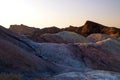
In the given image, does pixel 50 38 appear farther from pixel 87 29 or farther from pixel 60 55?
pixel 87 29

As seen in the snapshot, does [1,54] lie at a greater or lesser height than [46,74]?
greater

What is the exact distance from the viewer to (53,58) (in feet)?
79.7

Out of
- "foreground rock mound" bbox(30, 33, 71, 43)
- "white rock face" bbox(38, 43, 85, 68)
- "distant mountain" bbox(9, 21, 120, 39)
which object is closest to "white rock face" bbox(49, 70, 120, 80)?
"white rock face" bbox(38, 43, 85, 68)

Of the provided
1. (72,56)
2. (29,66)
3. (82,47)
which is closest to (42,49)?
(72,56)

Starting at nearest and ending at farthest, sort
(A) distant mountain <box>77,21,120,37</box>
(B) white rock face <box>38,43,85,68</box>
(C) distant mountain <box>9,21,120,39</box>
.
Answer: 1. (B) white rock face <box>38,43,85,68</box>
2. (C) distant mountain <box>9,21,120,39</box>
3. (A) distant mountain <box>77,21,120,37</box>

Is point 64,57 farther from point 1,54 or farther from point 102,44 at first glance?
point 1,54

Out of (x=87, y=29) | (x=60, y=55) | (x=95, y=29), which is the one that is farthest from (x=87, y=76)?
(x=95, y=29)

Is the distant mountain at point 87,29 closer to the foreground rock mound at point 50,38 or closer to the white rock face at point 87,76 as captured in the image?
the foreground rock mound at point 50,38

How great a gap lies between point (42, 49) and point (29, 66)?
7.46 meters

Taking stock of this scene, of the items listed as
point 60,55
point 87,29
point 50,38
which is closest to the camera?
point 60,55

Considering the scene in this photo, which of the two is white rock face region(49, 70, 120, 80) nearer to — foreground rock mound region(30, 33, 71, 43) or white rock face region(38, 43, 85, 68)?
white rock face region(38, 43, 85, 68)

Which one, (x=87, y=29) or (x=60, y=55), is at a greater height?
(x=87, y=29)

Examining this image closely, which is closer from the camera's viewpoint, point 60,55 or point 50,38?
point 60,55

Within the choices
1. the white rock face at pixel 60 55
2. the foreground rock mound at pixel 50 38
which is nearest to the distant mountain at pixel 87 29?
the foreground rock mound at pixel 50 38
